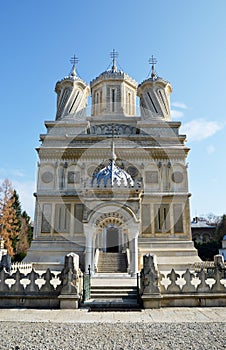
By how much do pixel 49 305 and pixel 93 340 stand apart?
3.65 meters

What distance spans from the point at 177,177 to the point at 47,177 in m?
11.1

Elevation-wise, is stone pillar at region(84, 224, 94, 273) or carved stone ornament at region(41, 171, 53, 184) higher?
carved stone ornament at region(41, 171, 53, 184)

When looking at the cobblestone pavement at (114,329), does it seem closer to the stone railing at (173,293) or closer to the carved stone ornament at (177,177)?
the stone railing at (173,293)

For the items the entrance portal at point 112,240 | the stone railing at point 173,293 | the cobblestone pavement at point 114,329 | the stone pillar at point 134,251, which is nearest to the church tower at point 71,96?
the entrance portal at point 112,240

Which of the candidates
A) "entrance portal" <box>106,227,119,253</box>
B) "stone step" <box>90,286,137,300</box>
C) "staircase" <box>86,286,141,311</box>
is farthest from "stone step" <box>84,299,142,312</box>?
"entrance portal" <box>106,227,119,253</box>

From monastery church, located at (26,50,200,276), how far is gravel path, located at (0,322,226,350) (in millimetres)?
11401

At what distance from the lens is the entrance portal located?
22.3 metres

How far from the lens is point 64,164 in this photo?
81.0ft

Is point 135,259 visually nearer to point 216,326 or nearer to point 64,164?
point 216,326

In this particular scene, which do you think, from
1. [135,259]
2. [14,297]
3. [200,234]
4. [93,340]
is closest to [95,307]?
[14,297]

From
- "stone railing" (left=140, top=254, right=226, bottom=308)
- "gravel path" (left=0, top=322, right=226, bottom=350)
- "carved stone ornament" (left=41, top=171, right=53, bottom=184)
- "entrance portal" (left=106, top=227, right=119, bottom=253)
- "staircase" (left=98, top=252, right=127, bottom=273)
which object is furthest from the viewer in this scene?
"carved stone ornament" (left=41, top=171, right=53, bottom=184)

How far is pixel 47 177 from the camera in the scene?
80.2 feet

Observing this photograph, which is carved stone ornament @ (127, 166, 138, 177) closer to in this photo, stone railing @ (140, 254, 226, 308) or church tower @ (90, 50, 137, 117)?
church tower @ (90, 50, 137, 117)

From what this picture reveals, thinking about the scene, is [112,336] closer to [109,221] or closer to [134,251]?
[134,251]
